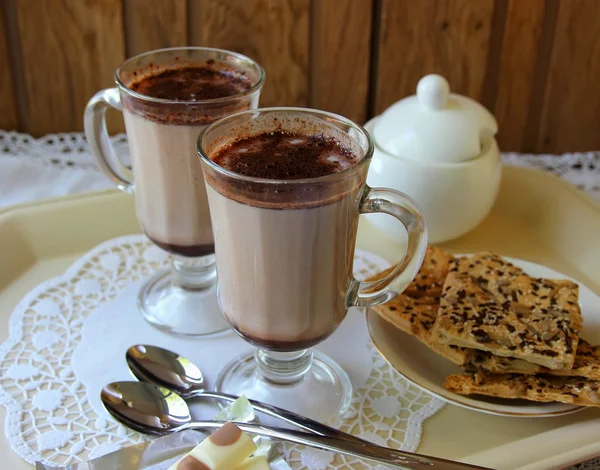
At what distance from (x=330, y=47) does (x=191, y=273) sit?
75cm

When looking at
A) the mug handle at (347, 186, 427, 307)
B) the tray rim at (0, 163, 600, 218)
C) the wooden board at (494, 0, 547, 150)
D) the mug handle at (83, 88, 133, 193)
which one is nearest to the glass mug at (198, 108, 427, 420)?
the mug handle at (347, 186, 427, 307)

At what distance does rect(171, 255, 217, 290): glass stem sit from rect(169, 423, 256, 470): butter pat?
45 cm

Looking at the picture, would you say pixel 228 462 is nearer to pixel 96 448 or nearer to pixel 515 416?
pixel 96 448

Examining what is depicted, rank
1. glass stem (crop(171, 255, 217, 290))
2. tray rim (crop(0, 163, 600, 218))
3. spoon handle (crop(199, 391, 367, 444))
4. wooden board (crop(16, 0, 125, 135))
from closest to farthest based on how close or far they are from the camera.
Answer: spoon handle (crop(199, 391, 367, 444)), glass stem (crop(171, 255, 217, 290)), tray rim (crop(0, 163, 600, 218)), wooden board (crop(16, 0, 125, 135))

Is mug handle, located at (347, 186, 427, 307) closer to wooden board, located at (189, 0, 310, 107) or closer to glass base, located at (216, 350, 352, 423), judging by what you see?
glass base, located at (216, 350, 352, 423)

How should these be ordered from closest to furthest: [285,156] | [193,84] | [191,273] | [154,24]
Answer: [285,156] < [193,84] < [191,273] < [154,24]

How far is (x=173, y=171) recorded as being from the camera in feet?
3.45

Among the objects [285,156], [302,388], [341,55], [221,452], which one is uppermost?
[285,156]

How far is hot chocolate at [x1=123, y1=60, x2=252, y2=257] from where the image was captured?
101 cm

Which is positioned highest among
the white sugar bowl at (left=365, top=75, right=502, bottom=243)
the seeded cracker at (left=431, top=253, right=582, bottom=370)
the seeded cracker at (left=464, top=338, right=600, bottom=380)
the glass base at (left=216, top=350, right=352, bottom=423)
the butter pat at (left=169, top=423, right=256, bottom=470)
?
the white sugar bowl at (left=365, top=75, right=502, bottom=243)

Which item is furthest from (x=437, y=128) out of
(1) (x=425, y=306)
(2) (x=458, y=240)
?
(1) (x=425, y=306)

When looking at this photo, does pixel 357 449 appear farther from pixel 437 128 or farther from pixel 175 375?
pixel 437 128

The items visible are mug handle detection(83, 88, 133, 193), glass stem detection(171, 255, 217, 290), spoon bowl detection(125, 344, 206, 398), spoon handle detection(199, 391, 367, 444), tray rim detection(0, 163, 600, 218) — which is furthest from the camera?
tray rim detection(0, 163, 600, 218)

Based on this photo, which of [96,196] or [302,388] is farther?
[96,196]
